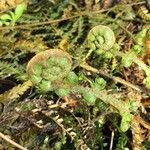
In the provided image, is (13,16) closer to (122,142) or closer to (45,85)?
(45,85)

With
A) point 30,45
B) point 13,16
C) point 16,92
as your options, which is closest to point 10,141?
point 16,92

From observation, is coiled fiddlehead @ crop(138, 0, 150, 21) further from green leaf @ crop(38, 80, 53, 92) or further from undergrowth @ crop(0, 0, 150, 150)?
green leaf @ crop(38, 80, 53, 92)

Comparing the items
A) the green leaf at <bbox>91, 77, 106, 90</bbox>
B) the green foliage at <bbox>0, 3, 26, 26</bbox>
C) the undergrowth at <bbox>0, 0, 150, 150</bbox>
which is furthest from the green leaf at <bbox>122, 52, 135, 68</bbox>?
the green foliage at <bbox>0, 3, 26, 26</bbox>

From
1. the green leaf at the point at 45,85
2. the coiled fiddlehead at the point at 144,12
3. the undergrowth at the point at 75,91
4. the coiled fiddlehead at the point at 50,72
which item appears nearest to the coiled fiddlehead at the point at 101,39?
the undergrowth at the point at 75,91

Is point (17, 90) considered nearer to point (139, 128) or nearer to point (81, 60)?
point (81, 60)

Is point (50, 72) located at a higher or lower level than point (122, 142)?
higher

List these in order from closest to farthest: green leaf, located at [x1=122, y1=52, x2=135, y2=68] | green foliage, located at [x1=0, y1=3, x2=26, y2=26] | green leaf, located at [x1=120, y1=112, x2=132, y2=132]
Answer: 1. green leaf, located at [x1=120, y1=112, x2=132, y2=132]
2. green leaf, located at [x1=122, y1=52, x2=135, y2=68]
3. green foliage, located at [x1=0, y1=3, x2=26, y2=26]

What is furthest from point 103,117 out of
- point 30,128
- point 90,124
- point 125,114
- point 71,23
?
point 71,23
